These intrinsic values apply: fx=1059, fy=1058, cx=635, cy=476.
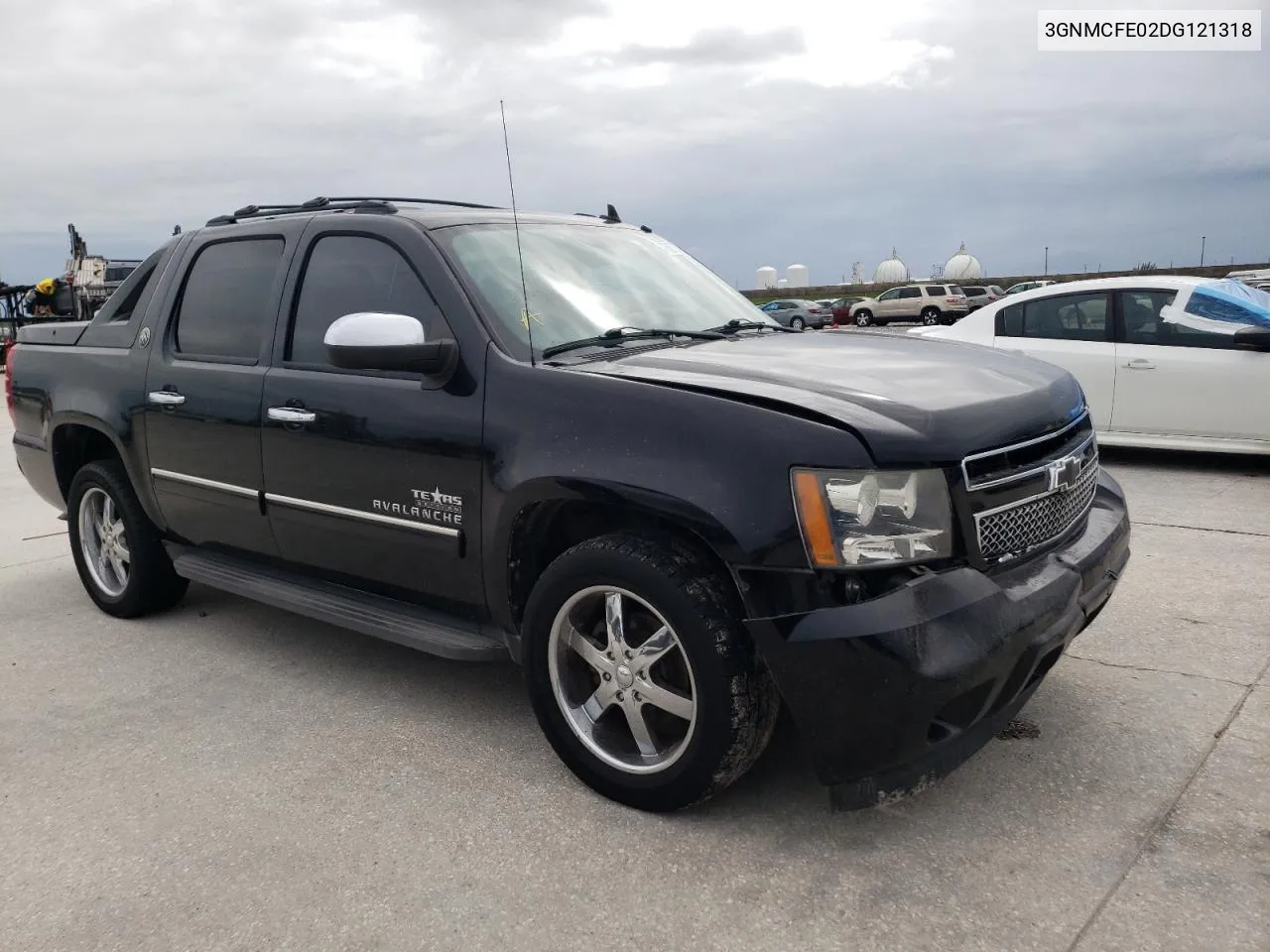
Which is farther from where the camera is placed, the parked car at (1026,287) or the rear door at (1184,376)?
the parked car at (1026,287)

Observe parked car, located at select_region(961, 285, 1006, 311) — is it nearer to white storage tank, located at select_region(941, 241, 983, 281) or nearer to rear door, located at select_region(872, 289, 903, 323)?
rear door, located at select_region(872, 289, 903, 323)

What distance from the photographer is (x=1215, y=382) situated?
747cm

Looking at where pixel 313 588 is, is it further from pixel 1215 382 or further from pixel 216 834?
pixel 1215 382

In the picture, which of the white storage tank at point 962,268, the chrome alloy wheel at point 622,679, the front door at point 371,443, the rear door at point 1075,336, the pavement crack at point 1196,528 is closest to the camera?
the chrome alloy wheel at point 622,679

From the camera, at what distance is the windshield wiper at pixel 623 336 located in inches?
130

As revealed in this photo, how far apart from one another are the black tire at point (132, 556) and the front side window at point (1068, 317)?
6.52m

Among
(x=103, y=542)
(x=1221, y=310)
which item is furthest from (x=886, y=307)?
(x=103, y=542)

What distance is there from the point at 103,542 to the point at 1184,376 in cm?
704

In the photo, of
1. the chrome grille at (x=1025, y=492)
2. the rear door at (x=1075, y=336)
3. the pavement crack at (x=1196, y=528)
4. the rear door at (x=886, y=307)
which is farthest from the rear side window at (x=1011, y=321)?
the rear door at (x=886, y=307)

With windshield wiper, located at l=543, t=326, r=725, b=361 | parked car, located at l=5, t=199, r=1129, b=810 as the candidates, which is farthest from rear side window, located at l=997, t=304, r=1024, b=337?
windshield wiper, located at l=543, t=326, r=725, b=361

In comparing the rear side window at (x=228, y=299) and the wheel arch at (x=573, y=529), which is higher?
the rear side window at (x=228, y=299)

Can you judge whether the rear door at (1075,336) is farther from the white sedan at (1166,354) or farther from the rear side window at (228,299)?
the rear side window at (228,299)

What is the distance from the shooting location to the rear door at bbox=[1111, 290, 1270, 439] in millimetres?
7363

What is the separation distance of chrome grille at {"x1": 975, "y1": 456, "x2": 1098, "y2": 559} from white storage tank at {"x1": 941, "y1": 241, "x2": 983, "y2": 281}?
272 ft
